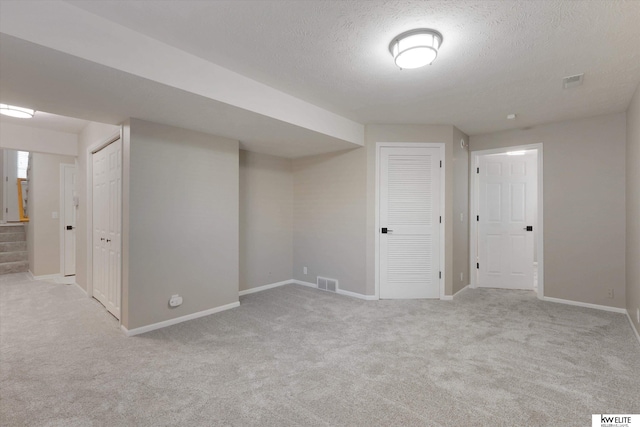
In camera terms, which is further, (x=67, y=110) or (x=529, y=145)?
(x=529, y=145)

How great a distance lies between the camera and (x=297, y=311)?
3.73 metres

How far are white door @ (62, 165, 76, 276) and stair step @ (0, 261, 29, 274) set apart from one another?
3.60ft

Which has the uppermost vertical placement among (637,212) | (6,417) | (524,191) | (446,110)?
(446,110)

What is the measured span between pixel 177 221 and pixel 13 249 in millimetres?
5377

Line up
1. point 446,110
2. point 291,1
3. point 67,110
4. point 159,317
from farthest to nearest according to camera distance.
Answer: point 446,110, point 159,317, point 67,110, point 291,1

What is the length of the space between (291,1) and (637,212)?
145 inches

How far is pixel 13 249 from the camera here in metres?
6.07

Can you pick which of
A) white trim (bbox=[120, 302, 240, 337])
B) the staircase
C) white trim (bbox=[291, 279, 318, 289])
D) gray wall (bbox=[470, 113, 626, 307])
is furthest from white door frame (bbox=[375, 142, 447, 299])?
the staircase

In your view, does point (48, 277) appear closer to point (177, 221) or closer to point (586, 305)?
point (177, 221)

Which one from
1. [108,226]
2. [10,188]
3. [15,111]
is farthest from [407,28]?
[10,188]

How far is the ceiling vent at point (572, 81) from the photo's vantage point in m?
2.71

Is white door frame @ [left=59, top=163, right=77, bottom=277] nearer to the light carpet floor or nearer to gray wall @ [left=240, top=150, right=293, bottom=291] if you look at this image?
the light carpet floor

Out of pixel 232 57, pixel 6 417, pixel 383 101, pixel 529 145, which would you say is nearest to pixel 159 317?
pixel 6 417

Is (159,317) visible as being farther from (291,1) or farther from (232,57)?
(291,1)
